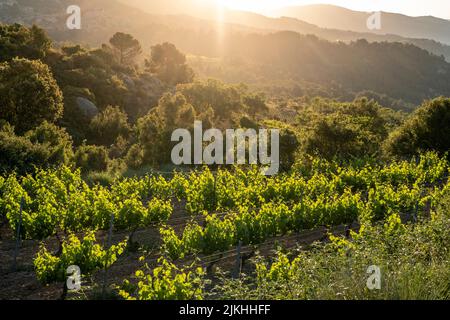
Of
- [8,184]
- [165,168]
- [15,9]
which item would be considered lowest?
[165,168]

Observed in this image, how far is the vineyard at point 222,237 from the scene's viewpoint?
7.65 metres

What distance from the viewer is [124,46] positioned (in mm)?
66188

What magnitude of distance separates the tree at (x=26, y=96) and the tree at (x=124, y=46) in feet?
111

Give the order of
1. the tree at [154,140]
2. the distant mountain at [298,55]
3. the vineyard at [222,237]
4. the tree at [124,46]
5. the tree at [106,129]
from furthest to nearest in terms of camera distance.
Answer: the distant mountain at [298,55] → the tree at [124,46] → the tree at [106,129] → the tree at [154,140] → the vineyard at [222,237]

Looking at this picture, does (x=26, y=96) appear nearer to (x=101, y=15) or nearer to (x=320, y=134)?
(x=320, y=134)

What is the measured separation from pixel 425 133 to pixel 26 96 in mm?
26539

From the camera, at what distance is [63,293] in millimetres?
9648

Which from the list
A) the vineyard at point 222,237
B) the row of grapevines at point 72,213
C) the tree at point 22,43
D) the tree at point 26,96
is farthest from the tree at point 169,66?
the row of grapevines at point 72,213

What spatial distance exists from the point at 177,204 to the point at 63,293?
8.66 m

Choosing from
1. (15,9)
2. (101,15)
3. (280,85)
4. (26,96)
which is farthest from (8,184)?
(101,15)

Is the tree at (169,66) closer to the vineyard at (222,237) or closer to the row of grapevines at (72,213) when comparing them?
the vineyard at (222,237)

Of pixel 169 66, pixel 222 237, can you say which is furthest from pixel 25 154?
pixel 169 66
